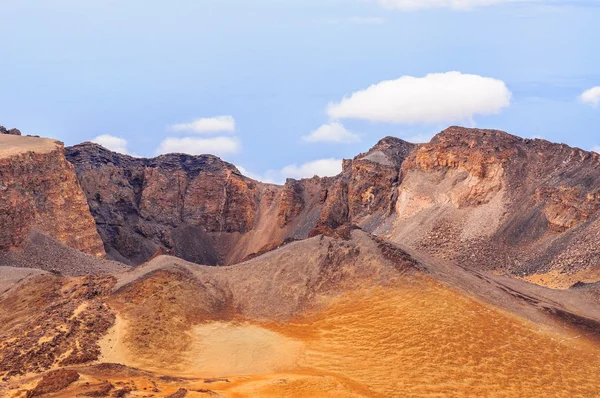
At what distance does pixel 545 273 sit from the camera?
53562 mm

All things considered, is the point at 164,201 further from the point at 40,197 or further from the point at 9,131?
the point at 40,197

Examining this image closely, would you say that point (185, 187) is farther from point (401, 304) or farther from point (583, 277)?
point (401, 304)

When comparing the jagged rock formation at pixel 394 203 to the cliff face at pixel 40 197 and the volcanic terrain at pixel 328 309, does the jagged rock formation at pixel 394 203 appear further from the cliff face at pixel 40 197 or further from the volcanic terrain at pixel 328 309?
the cliff face at pixel 40 197

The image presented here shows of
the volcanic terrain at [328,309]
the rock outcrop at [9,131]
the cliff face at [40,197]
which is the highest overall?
the rock outcrop at [9,131]

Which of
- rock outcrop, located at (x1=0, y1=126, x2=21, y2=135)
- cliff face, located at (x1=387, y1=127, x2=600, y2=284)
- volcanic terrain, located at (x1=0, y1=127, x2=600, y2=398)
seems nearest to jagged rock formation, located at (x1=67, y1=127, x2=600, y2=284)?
cliff face, located at (x1=387, y1=127, x2=600, y2=284)

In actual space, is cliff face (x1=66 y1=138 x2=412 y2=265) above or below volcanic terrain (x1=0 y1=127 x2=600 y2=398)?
above

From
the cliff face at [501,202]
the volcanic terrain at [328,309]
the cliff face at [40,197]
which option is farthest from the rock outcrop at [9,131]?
the cliff face at [501,202]

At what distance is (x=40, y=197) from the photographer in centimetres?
6838

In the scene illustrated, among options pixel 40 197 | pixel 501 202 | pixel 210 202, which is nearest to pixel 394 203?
pixel 501 202

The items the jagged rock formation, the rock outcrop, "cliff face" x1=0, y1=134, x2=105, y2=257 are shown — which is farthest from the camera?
the rock outcrop

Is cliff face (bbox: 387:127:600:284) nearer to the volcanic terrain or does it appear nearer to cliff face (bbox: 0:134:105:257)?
the volcanic terrain

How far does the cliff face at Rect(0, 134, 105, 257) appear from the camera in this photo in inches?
2457

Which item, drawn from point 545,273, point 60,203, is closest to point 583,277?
point 545,273

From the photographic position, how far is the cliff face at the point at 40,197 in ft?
205
